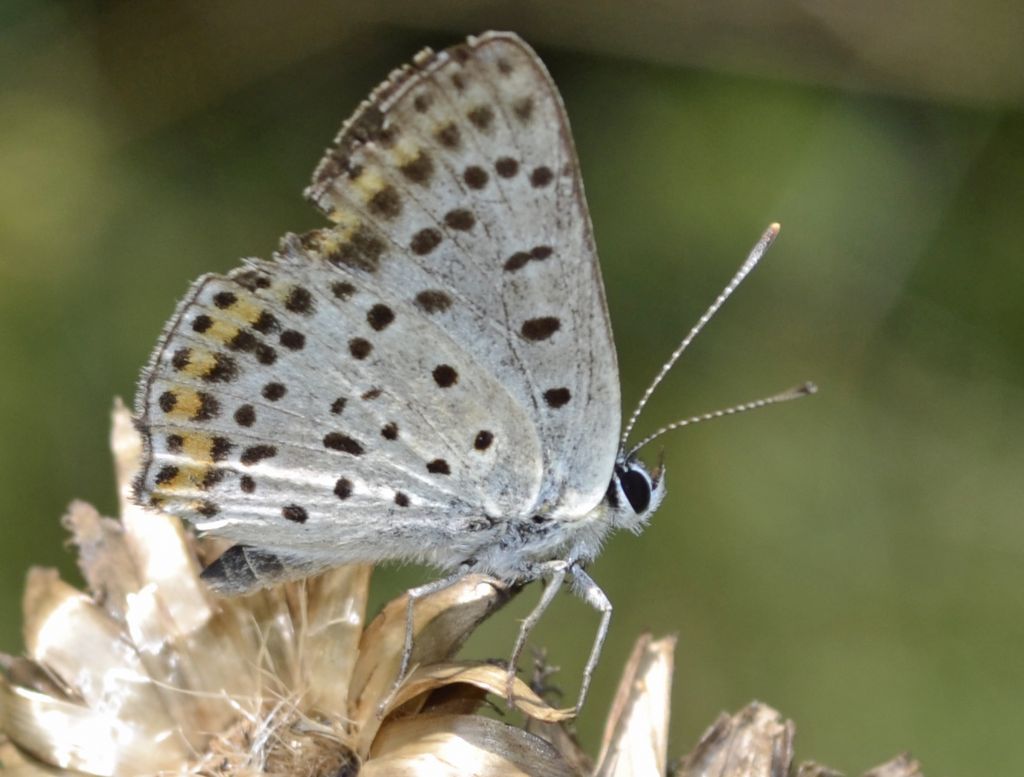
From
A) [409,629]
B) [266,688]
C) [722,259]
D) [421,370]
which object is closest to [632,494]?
[421,370]

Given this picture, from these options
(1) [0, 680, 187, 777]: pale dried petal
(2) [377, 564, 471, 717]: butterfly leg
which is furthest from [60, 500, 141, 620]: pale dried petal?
(2) [377, 564, 471, 717]: butterfly leg

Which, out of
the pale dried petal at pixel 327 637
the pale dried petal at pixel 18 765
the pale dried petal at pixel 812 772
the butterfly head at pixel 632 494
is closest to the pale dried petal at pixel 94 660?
the pale dried petal at pixel 18 765

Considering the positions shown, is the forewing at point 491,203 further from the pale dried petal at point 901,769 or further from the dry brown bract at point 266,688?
the pale dried petal at point 901,769

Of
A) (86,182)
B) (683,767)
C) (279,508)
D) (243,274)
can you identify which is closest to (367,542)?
(279,508)

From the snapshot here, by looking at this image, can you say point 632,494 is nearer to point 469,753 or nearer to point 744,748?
point 744,748

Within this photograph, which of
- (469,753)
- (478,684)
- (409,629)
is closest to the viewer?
(469,753)
